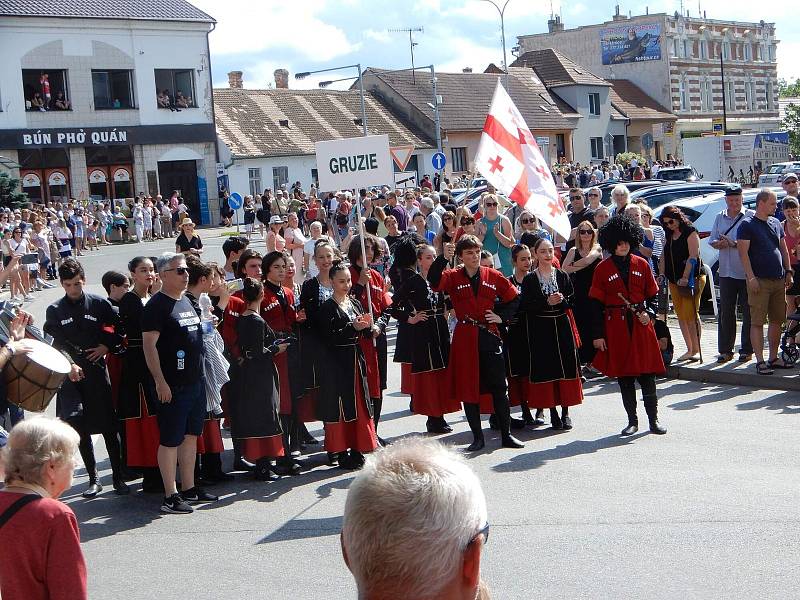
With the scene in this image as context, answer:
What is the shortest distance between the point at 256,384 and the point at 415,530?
644 centimetres

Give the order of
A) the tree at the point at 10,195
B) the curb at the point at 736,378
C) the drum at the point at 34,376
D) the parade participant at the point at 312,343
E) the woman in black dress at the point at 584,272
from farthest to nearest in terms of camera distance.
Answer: the tree at the point at 10,195 < the woman in black dress at the point at 584,272 < the curb at the point at 736,378 < the parade participant at the point at 312,343 < the drum at the point at 34,376

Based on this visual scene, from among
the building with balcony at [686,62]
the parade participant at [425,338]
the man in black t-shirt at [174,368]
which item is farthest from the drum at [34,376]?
the building with balcony at [686,62]

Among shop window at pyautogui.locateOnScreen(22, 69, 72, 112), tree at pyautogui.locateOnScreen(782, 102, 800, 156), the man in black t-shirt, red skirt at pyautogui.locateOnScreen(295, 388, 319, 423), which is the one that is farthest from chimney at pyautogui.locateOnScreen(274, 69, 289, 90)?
the man in black t-shirt

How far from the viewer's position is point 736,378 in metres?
11.7

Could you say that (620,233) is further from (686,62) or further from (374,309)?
(686,62)

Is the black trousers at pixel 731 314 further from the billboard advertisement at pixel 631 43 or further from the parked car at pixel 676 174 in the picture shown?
the billboard advertisement at pixel 631 43

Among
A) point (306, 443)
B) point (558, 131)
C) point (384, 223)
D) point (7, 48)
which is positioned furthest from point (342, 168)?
point (558, 131)

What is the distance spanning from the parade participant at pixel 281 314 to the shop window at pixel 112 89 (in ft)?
133

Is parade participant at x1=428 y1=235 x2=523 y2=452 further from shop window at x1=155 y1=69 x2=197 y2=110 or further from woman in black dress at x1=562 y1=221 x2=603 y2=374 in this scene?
shop window at x1=155 y1=69 x2=197 y2=110

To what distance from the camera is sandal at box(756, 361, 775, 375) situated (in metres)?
11.5

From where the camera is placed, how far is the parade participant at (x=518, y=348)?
10039 millimetres

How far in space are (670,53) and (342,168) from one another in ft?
258

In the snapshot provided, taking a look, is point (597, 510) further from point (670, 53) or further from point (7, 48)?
point (670, 53)

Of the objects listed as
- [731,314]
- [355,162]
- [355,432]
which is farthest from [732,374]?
[355,432]
